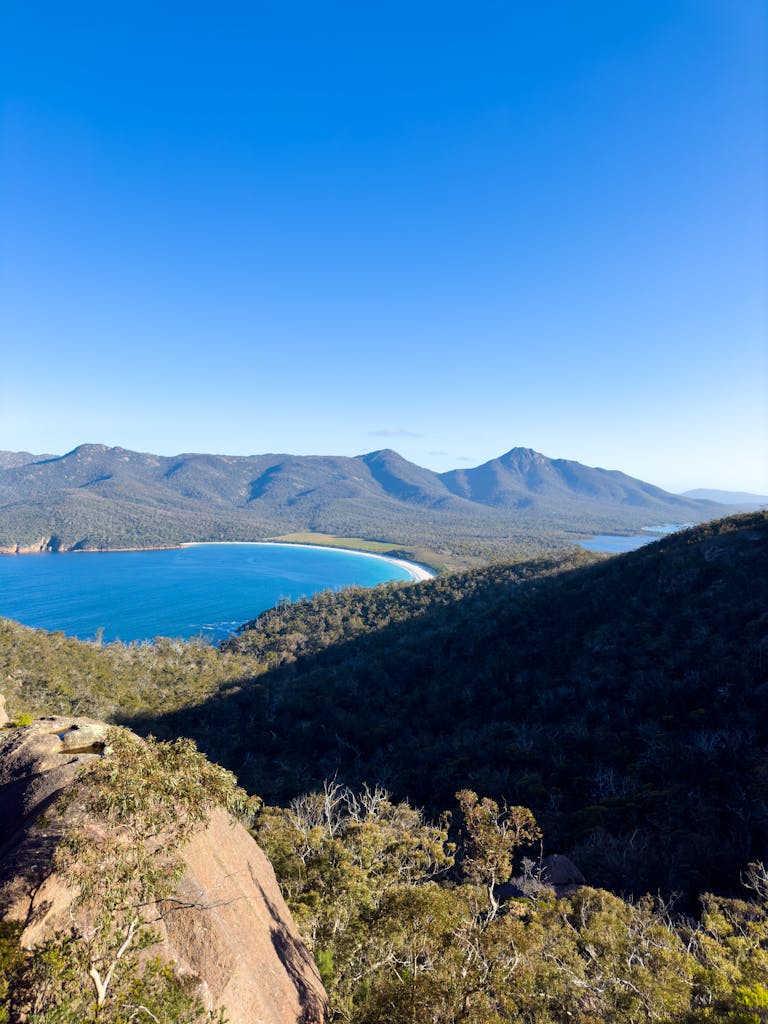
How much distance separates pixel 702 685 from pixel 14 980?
133 feet

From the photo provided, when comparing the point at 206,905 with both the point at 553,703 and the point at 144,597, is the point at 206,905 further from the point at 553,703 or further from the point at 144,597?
the point at 144,597

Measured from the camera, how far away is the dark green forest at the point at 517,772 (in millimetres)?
10734

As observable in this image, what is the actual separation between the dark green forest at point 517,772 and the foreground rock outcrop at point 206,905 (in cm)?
182

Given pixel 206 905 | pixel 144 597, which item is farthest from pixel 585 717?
pixel 144 597

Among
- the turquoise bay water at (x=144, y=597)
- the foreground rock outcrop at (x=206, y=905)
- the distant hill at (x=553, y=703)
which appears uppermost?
the foreground rock outcrop at (x=206, y=905)

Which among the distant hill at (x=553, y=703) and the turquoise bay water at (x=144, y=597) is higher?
the distant hill at (x=553, y=703)

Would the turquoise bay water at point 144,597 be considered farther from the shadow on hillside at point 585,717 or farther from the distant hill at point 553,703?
the shadow on hillside at point 585,717

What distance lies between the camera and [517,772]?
33375 millimetres

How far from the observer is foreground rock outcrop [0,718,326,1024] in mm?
8695

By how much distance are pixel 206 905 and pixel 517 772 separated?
2900 centimetres

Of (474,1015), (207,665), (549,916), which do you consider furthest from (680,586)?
(207,665)

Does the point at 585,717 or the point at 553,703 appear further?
the point at 553,703

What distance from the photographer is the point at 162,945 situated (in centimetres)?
883

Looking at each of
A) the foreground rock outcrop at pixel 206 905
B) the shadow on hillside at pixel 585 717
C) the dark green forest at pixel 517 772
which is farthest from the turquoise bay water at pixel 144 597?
the foreground rock outcrop at pixel 206 905
